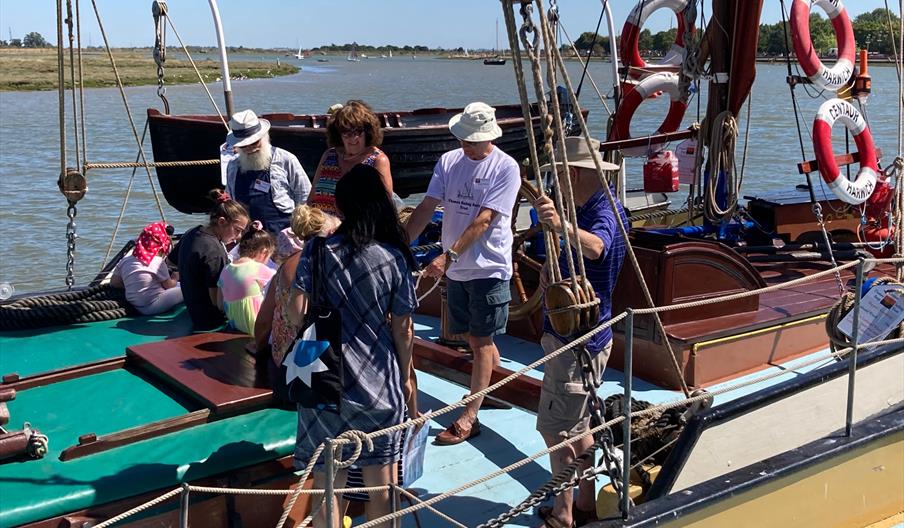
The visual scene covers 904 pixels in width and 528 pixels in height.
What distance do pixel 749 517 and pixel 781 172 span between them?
1668 centimetres

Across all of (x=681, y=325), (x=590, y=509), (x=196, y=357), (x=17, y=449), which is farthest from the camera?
(x=681, y=325)

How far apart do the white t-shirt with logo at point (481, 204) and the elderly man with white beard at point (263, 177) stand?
131 cm

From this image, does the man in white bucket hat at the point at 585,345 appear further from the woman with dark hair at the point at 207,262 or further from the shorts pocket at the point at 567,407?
the woman with dark hair at the point at 207,262

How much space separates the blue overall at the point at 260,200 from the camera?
17.4ft

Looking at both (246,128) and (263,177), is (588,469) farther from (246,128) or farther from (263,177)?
(246,128)

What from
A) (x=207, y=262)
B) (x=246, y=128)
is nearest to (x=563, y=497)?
(x=207, y=262)

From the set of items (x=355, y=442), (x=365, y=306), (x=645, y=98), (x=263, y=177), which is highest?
(x=645, y=98)

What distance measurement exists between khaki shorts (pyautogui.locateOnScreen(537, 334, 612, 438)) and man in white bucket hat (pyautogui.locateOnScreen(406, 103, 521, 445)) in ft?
2.11

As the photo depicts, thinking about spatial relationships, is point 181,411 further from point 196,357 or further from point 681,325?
point 681,325

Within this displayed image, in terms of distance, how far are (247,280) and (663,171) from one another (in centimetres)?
429

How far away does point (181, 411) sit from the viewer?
378 cm

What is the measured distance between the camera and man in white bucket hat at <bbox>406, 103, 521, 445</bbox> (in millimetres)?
4105

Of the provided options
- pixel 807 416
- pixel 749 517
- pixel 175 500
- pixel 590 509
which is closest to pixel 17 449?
pixel 175 500

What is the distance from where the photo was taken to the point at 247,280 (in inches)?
181
